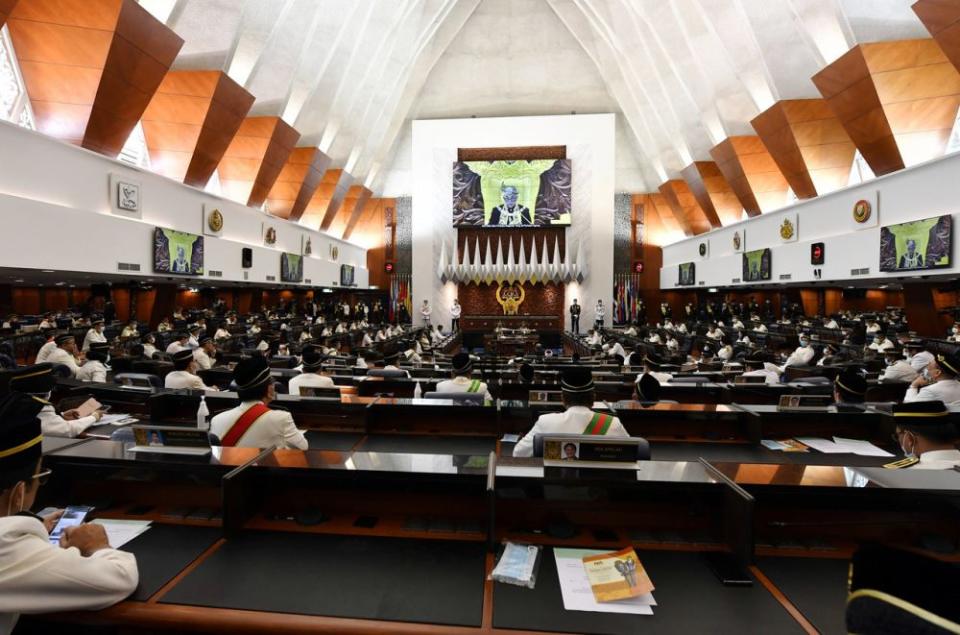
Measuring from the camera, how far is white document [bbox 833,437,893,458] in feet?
11.1

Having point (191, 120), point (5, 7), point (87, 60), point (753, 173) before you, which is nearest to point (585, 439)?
point (5, 7)

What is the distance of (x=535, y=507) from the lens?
86.7 inches

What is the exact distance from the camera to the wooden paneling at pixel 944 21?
8.34m

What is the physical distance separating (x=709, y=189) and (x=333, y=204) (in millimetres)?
15907

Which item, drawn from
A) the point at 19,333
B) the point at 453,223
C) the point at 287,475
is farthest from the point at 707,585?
the point at 453,223

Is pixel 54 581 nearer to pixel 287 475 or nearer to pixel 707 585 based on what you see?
pixel 287 475

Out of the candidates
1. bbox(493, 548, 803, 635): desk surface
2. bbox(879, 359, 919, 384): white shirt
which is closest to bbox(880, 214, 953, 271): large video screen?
bbox(879, 359, 919, 384): white shirt

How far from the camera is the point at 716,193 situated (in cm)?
1995

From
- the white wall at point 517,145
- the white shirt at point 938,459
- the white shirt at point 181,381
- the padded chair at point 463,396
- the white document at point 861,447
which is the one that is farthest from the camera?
the white wall at point 517,145

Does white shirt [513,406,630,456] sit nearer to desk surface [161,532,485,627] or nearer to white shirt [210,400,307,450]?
desk surface [161,532,485,627]

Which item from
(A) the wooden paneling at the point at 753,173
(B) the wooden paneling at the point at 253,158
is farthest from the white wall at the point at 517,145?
(B) the wooden paneling at the point at 253,158

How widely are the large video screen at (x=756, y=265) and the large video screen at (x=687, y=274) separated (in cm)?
447

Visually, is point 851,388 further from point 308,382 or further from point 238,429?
point 308,382

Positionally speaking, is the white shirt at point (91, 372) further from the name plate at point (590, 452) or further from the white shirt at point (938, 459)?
the white shirt at point (938, 459)
